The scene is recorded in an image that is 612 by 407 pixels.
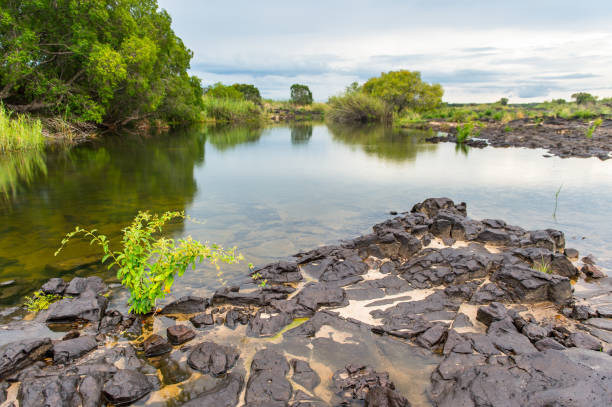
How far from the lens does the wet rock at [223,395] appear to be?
9.77 feet

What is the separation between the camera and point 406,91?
159 ft

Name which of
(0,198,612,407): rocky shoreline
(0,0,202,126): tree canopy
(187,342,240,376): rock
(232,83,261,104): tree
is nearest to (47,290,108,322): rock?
(0,198,612,407): rocky shoreline

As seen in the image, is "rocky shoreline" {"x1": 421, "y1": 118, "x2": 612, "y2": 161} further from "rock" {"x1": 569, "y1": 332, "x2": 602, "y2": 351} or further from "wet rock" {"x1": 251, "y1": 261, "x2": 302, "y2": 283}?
"wet rock" {"x1": 251, "y1": 261, "x2": 302, "y2": 283}

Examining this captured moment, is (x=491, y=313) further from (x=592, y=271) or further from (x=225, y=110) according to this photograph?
(x=225, y=110)

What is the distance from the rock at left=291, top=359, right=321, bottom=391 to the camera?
10.7 ft

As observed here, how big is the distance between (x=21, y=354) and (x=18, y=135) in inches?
670

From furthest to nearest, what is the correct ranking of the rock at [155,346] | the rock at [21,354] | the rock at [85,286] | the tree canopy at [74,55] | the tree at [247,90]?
the tree at [247,90] → the tree canopy at [74,55] → the rock at [85,286] → the rock at [155,346] → the rock at [21,354]

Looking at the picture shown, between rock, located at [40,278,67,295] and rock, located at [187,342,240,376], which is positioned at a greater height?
rock, located at [40,278,67,295]

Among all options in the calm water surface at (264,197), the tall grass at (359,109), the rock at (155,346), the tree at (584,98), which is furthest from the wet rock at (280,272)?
the tree at (584,98)

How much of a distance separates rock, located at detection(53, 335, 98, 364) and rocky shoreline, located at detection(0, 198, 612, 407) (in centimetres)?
1

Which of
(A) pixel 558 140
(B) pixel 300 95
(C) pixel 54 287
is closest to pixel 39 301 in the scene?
(C) pixel 54 287

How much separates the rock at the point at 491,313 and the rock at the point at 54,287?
4943mm

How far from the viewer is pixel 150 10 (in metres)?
26.2

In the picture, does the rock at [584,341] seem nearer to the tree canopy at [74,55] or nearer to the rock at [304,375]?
the rock at [304,375]
